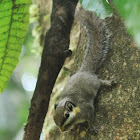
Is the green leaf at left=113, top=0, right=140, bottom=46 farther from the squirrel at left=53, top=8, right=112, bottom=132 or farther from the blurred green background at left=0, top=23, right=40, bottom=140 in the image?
the blurred green background at left=0, top=23, right=40, bottom=140

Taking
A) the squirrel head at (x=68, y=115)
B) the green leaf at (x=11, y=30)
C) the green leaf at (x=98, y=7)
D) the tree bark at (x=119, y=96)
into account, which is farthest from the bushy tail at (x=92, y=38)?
the green leaf at (x=98, y=7)

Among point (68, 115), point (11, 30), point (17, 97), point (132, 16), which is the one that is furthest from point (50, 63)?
point (17, 97)

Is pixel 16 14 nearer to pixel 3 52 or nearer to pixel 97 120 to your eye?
pixel 3 52

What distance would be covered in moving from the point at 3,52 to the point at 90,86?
1164 mm

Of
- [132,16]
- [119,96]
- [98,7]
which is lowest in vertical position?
[132,16]

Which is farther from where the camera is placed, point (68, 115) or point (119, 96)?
point (68, 115)

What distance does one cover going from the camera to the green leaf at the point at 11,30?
1.17 meters

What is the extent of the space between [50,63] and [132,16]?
Answer: 172cm

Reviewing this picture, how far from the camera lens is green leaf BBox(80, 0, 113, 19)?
750mm

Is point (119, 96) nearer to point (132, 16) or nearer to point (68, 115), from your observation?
point (68, 115)

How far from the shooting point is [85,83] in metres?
2.51

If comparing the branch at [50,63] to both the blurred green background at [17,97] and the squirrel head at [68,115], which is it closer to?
the squirrel head at [68,115]

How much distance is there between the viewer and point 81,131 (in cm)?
205

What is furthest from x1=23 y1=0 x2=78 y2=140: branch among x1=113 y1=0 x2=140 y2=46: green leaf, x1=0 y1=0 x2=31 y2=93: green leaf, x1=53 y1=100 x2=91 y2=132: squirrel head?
x1=113 y1=0 x2=140 y2=46: green leaf
